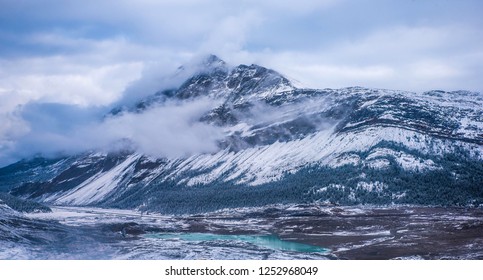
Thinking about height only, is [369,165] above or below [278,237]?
above

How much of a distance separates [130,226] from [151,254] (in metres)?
37.2

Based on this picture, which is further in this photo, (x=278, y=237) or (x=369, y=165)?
(x=369, y=165)

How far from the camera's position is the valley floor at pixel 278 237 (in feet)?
173

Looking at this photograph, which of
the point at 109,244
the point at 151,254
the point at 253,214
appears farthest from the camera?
the point at 253,214

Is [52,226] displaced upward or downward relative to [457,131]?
downward

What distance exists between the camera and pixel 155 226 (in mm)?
95062

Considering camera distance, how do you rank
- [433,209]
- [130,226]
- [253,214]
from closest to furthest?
[130,226], [433,209], [253,214]

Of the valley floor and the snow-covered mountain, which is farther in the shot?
the snow-covered mountain

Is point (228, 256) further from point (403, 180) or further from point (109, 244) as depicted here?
point (403, 180)

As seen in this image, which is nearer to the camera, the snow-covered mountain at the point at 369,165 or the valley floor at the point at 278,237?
the valley floor at the point at 278,237

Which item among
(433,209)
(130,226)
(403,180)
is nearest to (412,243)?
(433,209)

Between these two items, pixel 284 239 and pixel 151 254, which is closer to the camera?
pixel 151 254

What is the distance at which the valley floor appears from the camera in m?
52.7

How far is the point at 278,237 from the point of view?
79188mm
